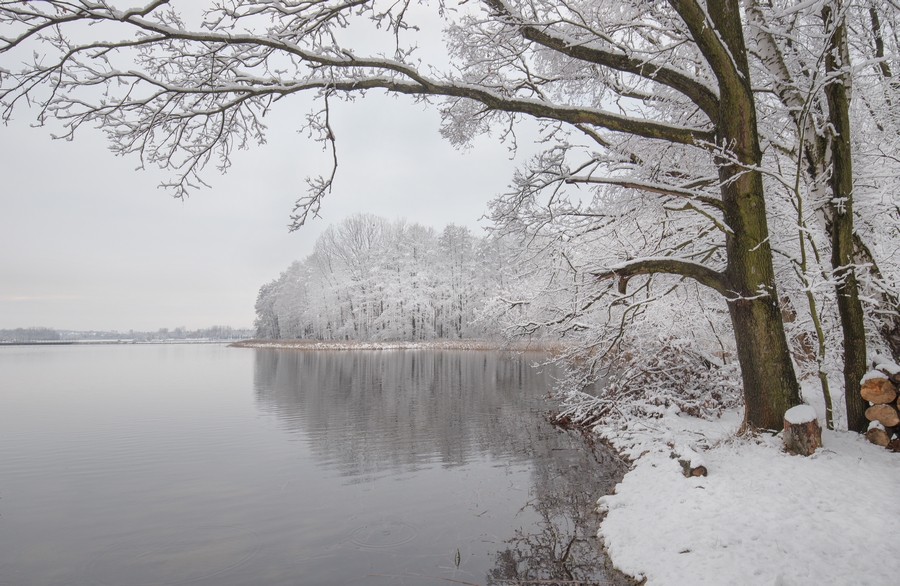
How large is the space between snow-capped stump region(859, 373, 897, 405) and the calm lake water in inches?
138

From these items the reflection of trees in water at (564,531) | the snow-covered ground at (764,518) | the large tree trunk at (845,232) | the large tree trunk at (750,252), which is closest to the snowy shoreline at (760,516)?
the snow-covered ground at (764,518)

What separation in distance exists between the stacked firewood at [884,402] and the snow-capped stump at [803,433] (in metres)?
0.85

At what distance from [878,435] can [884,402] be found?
1.36ft

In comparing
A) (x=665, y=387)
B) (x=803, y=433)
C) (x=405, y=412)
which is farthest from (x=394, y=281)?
(x=803, y=433)

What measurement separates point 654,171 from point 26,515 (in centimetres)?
1014

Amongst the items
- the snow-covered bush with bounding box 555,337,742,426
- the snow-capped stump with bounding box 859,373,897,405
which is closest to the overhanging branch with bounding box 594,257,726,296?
the snow-capped stump with bounding box 859,373,897,405

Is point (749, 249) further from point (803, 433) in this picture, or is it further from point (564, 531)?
point (564, 531)

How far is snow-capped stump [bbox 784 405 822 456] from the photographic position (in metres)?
5.36

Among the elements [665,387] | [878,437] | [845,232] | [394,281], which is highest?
[394,281]

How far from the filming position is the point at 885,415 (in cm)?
553

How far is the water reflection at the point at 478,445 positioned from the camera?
5.05 metres

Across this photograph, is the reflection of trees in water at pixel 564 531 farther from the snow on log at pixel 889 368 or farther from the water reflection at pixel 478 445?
the snow on log at pixel 889 368

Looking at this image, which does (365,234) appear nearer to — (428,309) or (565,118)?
(428,309)

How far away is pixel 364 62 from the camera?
18.6 ft
